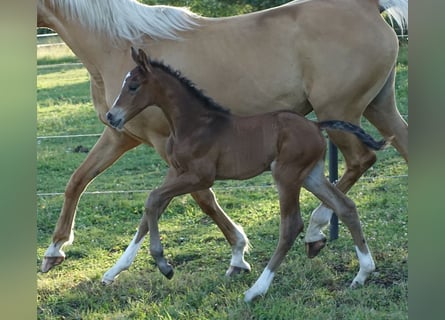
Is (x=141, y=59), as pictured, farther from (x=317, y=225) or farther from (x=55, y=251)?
(x=55, y=251)

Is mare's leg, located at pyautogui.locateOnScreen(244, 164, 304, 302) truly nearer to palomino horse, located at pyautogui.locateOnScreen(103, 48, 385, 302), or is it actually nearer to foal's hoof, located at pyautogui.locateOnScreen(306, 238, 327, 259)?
palomino horse, located at pyautogui.locateOnScreen(103, 48, 385, 302)

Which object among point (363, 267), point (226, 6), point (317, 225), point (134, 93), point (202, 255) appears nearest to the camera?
point (134, 93)

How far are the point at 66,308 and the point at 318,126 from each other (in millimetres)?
1825

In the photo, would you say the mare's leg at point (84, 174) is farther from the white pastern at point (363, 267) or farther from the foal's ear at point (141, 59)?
the white pastern at point (363, 267)

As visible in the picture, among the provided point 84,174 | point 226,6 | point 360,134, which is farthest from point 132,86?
point 226,6

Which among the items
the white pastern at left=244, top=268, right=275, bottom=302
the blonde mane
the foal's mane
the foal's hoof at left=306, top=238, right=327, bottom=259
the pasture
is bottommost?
the pasture

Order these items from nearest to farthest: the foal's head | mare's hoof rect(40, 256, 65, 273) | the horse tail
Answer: the foal's head, the horse tail, mare's hoof rect(40, 256, 65, 273)

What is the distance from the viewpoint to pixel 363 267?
195 inches

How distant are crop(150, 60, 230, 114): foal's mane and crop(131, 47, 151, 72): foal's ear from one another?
59 mm

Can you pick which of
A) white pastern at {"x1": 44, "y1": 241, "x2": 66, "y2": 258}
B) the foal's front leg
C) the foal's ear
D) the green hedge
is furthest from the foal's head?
the green hedge

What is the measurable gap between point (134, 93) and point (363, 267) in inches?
68.1

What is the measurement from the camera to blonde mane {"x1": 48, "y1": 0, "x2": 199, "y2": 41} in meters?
5.11
